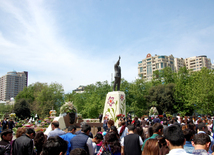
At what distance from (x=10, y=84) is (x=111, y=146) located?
157 metres

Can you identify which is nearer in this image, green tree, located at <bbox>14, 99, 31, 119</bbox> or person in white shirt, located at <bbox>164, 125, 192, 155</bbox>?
person in white shirt, located at <bbox>164, 125, 192, 155</bbox>

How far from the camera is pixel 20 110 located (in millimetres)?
45594

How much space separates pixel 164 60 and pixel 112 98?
6962 cm

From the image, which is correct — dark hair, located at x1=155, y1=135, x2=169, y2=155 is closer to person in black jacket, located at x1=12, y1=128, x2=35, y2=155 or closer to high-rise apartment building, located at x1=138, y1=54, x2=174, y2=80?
person in black jacket, located at x1=12, y1=128, x2=35, y2=155

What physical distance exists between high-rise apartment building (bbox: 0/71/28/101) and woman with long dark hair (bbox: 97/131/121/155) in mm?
151661

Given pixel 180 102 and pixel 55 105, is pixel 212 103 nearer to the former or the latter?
pixel 180 102

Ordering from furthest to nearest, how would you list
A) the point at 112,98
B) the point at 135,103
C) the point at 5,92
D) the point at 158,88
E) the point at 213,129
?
the point at 5,92
the point at 158,88
the point at 135,103
the point at 112,98
the point at 213,129

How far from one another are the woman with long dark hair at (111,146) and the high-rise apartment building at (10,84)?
152m

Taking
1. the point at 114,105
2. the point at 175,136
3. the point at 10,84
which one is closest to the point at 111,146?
the point at 175,136

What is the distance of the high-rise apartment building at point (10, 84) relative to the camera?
139625mm


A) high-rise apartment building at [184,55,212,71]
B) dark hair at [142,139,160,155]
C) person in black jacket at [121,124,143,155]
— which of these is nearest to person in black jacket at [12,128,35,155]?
person in black jacket at [121,124,143,155]

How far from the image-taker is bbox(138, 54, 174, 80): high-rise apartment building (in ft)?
259

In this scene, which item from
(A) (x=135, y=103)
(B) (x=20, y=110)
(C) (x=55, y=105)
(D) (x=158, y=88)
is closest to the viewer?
(A) (x=135, y=103)

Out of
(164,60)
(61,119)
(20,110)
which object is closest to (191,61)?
(164,60)
